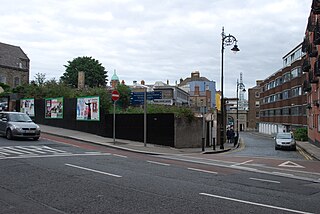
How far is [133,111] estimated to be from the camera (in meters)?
A: 25.7

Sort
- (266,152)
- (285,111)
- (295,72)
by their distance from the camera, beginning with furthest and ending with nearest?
(285,111) → (295,72) → (266,152)

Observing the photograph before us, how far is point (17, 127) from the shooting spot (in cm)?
2052

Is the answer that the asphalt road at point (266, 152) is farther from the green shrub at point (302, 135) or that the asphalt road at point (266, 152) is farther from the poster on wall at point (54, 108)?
the poster on wall at point (54, 108)

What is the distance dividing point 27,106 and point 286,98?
5068 cm

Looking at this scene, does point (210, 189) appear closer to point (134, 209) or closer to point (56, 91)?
point (134, 209)

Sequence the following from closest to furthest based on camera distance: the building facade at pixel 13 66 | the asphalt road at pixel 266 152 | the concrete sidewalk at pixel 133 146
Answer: the concrete sidewalk at pixel 133 146, the asphalt road at pixel 266 152, the building facade at pixel 13 66

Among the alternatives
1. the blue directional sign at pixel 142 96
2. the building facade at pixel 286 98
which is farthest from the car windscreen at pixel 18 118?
the building facade at pixel 286 98

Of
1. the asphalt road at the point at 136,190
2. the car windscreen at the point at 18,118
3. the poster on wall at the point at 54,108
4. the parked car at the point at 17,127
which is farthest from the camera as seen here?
the poster on wall at the point at 54,108

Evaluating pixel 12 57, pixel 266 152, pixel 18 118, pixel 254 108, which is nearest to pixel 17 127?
pixel 18 118

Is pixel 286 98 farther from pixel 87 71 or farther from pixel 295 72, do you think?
pixel 87 71

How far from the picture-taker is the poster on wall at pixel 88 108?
84.4 ft

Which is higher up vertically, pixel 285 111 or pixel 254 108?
pixel 254 108

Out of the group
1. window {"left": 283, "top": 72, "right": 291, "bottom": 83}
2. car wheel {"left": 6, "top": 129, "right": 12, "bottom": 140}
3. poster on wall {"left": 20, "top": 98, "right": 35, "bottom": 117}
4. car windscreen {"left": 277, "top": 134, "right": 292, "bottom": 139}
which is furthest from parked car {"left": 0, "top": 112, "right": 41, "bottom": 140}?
window {"left": 283, "top": 72, "right": 291, "bottom": 83}

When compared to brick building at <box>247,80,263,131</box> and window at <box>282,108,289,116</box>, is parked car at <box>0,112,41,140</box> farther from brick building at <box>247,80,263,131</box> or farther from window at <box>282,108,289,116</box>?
brick building at <box>247,80,263,131</box>
